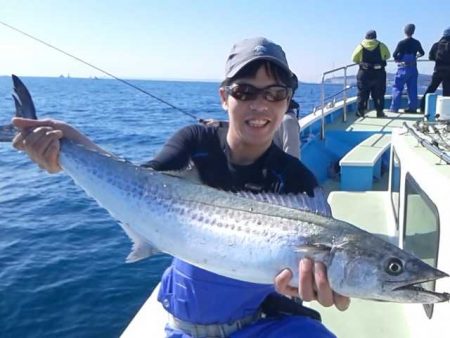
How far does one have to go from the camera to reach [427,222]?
338 centimetres

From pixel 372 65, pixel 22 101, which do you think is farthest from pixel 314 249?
pixel 372 65

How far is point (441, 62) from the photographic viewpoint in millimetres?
11422

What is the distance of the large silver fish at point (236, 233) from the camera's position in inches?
77.0

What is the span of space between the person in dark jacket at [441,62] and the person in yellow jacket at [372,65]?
1068mm

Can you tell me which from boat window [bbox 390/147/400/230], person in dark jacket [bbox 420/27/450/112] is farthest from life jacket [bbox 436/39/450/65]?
boat window [bbox 390/147/400/230]

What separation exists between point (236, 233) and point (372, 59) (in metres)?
10.6

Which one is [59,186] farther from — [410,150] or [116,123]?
[116,123]

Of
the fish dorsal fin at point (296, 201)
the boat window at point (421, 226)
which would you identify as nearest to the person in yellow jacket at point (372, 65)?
the boat window at point (421, 226)

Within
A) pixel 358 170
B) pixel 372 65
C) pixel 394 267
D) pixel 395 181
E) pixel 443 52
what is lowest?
pixel 358 170

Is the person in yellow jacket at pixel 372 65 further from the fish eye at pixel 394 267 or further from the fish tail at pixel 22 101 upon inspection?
the fish eye at pixel 394 267

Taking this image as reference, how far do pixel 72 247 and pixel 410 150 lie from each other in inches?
212

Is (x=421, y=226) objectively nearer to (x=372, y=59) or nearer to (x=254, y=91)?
(x=254, y=91)

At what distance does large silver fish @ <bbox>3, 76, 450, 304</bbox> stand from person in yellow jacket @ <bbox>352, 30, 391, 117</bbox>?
10276mm

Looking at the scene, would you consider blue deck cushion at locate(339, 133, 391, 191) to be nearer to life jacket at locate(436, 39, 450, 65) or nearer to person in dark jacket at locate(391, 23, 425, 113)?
life jacket at locate(436, 39, 450, 65)
